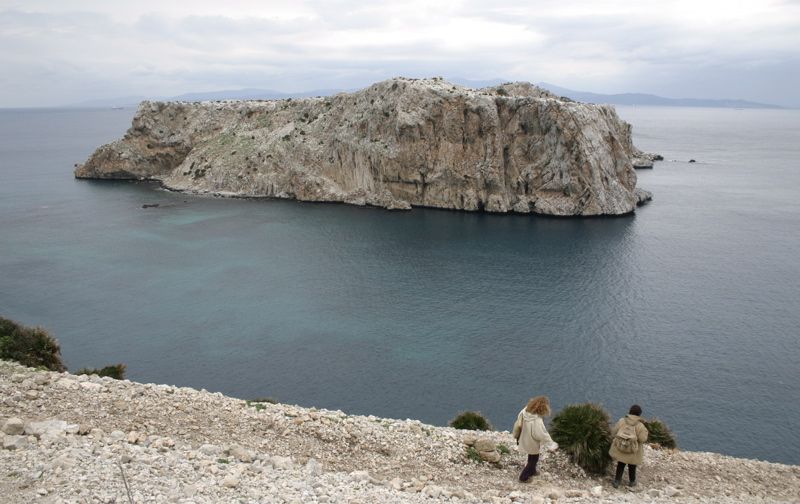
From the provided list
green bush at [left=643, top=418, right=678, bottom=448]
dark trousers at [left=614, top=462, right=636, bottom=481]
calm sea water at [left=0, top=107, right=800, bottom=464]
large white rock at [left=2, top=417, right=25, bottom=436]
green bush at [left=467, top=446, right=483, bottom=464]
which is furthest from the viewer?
calm sea water at [left=0, top=107, right=800, bottom=464]

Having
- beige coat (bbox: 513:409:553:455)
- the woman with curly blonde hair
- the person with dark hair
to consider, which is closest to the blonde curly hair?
the woman with curly blonde hair

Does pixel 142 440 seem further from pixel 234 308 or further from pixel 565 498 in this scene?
pixel 234 308

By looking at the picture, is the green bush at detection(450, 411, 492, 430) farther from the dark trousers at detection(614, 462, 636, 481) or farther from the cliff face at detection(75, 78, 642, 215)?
the cliff face at detection(75, 78, 642, 215)

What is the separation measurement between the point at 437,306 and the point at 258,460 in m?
36.7

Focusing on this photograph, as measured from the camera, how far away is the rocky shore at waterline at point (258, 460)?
14.5 metres

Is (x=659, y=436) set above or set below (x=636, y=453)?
below

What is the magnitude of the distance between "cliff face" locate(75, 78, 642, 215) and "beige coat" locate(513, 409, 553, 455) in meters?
80.4

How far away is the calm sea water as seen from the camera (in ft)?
122

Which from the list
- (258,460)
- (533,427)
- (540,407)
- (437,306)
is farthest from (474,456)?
(437,306)

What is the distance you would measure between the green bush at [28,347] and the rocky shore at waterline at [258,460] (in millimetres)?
3264

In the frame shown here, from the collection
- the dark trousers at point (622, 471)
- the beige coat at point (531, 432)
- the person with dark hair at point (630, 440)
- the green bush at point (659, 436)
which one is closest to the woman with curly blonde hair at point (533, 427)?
the beige coat at point (531, 432)

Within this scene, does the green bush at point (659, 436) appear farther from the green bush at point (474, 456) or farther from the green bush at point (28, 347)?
the green bush at point (28, 347)

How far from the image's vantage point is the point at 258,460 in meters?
16.8

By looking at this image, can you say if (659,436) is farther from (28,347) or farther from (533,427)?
(28,347)
